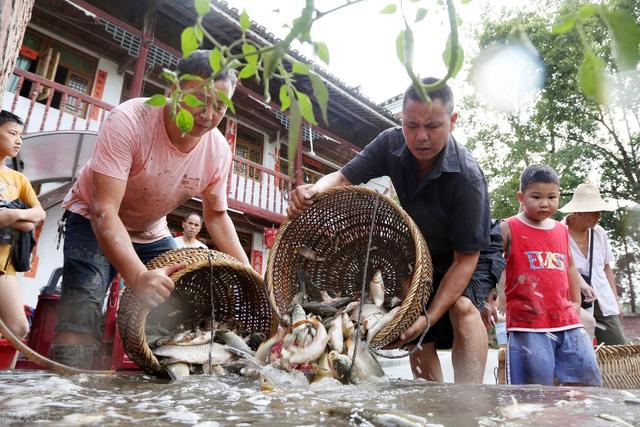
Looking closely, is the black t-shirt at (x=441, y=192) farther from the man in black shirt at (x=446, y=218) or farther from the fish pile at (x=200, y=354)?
the fish pile at (x=200, y=354)

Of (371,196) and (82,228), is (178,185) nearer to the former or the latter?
(82,228)

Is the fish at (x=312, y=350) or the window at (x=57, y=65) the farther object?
the window at (x=57, y=65)

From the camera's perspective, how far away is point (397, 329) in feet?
6.38

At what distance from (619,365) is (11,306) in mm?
4161

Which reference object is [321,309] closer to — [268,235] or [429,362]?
[429,362]

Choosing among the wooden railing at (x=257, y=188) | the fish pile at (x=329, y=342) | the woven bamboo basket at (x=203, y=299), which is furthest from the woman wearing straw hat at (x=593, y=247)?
the wooden railing at (x=257, y=188)

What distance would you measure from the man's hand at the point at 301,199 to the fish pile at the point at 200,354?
748 mm

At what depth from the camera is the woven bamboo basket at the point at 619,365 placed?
3.04m

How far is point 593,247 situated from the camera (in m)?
3.57

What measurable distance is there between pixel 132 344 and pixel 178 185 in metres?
0.96

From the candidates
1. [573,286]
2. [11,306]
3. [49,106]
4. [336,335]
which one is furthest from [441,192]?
[49,106]

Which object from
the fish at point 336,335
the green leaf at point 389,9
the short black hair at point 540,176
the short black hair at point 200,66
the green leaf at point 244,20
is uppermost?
the short black hair at point 200,66

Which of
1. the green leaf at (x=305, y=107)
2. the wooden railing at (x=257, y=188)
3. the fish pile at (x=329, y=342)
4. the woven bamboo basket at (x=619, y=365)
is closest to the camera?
the green leaf at (x=305, y=107)

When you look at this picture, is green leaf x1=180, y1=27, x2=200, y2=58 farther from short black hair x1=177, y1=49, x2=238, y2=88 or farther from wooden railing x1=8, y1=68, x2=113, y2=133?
wooden railing x1=8, y1=68, x2=113, y2=133
